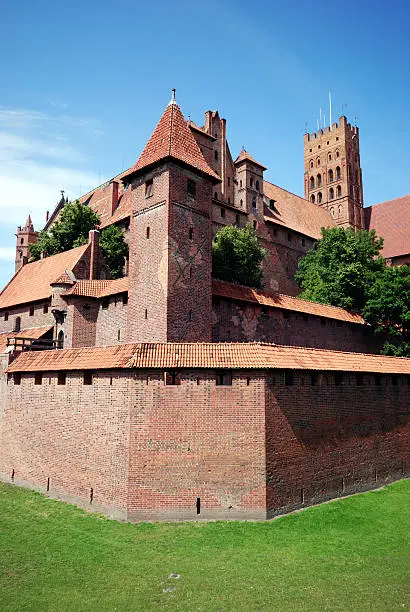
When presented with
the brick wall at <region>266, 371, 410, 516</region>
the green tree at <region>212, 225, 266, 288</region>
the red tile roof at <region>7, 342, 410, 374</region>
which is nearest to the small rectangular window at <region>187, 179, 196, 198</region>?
the green tree at <region>212, 225, 266, 288</region>

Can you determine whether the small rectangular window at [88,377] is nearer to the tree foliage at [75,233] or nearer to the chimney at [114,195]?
the tree foliage at [75,233]

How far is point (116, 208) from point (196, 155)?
49.1ft

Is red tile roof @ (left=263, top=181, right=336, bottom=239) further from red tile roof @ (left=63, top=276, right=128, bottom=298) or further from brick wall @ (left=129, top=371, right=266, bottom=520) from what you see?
brick wall @ (left=129, top=371, right=266, bottom=520)

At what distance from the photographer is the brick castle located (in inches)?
606

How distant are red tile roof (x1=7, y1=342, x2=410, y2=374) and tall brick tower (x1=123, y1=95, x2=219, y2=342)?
12.8 feet

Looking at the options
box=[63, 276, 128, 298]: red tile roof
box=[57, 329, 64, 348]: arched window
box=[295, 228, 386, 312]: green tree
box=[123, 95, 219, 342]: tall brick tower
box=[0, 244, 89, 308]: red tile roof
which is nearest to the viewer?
box=[123, 95, 219, 342]: tall brick tower

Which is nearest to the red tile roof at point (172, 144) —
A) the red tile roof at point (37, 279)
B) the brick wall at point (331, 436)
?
the red tile roof at point (37, 279)

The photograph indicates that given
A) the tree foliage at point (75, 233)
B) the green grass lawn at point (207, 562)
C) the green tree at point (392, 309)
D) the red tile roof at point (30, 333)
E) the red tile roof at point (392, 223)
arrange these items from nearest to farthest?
1. the green grass lawn at point (207, 562)
2. the red tile roof at point (30, 333)
3. the green tree at point (392, 309)
4. the tree foliage at point (75, 233)
5. the red tile roof at point (392, 223)

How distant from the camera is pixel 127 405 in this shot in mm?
15766

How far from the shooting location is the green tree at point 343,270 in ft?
104

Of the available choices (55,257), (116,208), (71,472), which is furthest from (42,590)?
(116,208)

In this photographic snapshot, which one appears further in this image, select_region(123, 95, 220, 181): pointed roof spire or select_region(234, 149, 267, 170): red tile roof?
select_region(234, 149, 267, 170): red tile roof

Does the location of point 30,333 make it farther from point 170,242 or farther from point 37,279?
point 170,242

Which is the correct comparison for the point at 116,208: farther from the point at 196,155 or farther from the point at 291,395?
the point at 291,395
